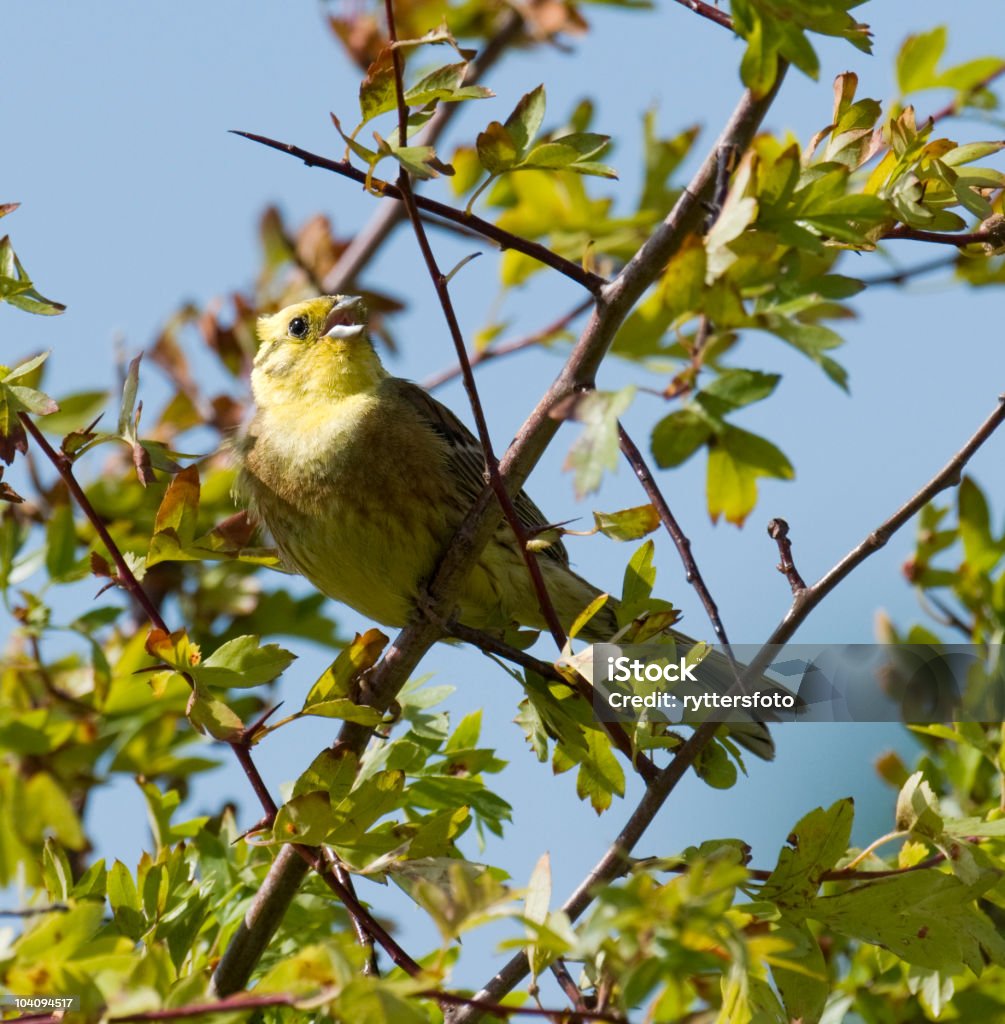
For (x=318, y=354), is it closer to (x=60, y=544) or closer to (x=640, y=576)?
(x=60, y=544)

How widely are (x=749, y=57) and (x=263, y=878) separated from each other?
6.73 ft

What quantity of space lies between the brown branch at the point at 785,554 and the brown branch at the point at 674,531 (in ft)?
0.58

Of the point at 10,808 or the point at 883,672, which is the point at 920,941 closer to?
the point at 883,672

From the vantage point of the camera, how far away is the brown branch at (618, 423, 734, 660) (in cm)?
266

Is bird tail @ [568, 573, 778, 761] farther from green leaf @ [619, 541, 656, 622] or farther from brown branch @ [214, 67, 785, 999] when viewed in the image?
brown branch @ [214, 67, 785, 999]

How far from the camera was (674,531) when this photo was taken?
2764 mm

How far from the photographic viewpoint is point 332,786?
242 centimetres

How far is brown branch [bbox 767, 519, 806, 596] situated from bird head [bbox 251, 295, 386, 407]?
2.14 metres

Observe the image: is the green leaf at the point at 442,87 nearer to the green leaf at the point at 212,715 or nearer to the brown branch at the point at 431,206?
the brown branch at the point at 431,206

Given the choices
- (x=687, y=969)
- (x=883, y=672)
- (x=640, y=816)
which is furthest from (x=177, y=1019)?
(x=883, y=672)

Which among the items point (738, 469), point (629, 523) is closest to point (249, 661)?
point (629, 523)

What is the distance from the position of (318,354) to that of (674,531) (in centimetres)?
221

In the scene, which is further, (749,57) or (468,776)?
(468,776)

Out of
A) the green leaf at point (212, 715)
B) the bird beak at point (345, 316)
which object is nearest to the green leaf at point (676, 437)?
the green leaf at point (212, 715)
